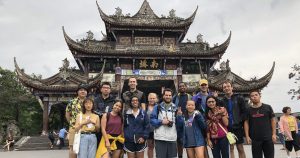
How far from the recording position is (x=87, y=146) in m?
5.34

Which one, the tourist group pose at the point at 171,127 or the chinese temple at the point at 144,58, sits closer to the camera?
the tourist group pose at the point at 171,127

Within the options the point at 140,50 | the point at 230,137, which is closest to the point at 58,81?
the point at 140,50

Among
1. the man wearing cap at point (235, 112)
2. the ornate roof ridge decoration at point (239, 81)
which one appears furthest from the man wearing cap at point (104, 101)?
the ornate roof ridge decoration at point (239, 81)

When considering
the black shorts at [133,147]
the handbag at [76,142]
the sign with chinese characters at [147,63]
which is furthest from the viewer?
the sign with chinese characters at [147,63]

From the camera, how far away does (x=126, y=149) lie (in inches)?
224

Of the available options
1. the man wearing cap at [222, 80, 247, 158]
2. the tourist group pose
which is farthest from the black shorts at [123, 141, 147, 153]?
the man wearing cap at [222, 80, 247, 158]

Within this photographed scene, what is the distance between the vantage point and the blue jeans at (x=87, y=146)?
5.31 m

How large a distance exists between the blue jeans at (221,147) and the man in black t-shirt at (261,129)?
415mm

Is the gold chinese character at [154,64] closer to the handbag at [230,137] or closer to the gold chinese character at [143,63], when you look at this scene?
the gold chinese character at [143,63]

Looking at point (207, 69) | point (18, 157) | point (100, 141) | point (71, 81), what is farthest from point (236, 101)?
point (207, 69)

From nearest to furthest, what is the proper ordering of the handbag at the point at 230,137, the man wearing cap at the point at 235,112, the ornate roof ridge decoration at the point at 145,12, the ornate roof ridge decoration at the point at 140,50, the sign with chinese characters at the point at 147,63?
the handbag at the point at 230,137 → the man wearing cap at the point at 235,112 → the ornate roof ridge decoration at the point at 140,50 → the sign with chinese characters at the point at 147,63 → the ornate roof ridge decoration at the point at 145,12

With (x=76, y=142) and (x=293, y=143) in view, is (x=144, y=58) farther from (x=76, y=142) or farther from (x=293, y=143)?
(x=76, y=142)

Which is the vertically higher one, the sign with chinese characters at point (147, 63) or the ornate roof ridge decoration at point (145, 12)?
the ornate roof ridge decoration at point (145, 12)

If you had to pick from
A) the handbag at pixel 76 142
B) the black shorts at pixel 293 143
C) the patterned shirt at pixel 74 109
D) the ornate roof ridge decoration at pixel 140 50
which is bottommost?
the black shorts at pixel 293 143
